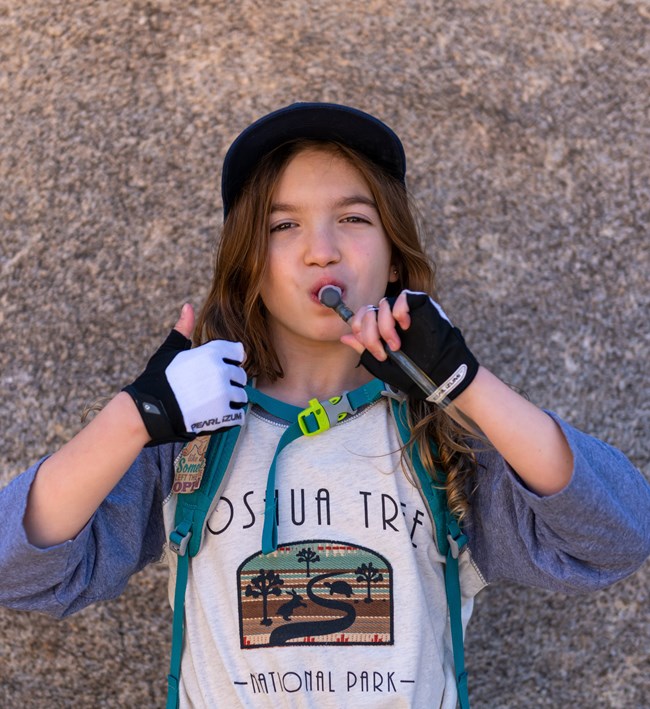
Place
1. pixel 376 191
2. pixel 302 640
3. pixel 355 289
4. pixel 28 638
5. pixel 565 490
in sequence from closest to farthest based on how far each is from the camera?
pixel 565 490 < pixel 302 640 < pixel 355 289 < pixel 376 191 < pixel 28 638

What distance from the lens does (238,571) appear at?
1.85 metres

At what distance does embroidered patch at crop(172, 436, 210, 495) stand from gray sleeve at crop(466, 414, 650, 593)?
530 millimetres

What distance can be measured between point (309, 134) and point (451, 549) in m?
0.89

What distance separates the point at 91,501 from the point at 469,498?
71 centimetres

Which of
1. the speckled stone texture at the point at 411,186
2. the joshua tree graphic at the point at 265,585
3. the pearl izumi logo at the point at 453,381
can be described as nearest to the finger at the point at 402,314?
the pearl izumi logo at the point at 453,381

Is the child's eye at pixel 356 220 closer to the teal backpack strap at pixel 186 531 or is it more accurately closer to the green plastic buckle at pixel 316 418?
the green plastic buckle at pixel 316 418

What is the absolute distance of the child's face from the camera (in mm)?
1952

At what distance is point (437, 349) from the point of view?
5.41ft

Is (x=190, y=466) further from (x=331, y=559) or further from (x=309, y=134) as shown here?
(x=309, y=134)

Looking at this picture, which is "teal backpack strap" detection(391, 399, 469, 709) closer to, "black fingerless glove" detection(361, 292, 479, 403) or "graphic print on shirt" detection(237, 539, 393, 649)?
"graphic print on shirt" detection(237, 539, 393, 649)

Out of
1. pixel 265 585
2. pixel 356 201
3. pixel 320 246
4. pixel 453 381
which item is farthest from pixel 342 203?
pixel 265 585

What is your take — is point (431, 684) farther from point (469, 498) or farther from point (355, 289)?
point (355, 289)

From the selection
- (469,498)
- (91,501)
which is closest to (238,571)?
(91,501)

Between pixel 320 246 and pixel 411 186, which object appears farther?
pixel 411 186
